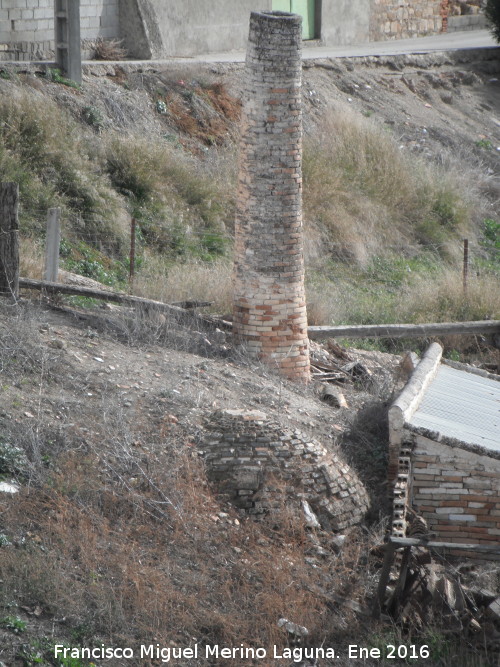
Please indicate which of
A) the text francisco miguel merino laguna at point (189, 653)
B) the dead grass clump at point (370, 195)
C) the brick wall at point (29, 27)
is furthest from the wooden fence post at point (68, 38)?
the text francisco miguel merino laguna at point (189, 653)

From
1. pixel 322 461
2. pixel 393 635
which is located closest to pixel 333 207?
pixel 322 461

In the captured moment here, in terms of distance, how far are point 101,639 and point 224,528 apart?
145cm

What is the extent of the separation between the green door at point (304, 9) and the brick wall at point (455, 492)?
17.1m

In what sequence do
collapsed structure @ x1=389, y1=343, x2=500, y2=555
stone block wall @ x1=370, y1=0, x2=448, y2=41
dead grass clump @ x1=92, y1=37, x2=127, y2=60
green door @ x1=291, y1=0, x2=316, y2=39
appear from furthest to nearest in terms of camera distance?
stone block wall @ x1=370, y1=0, x2=448, y2=41 → green door @ x1=291, y1=0, x2=316, y2=39 → dead grass clump @ x1=92, y1=37, x2=127, y2=60 → collapsed structure @ x1=389, y1=343, x2=500, y2=555

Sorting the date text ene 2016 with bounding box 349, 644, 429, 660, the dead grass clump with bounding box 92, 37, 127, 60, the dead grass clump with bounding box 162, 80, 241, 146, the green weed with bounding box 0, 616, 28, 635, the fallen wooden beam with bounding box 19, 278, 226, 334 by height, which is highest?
the dead grass clump with bounding box 92, 37, 127, 60

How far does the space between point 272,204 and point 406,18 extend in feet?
66.0

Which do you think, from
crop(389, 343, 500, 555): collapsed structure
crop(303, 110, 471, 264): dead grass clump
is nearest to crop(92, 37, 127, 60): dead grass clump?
crop(303, 110, 471, 264): dead grass clump

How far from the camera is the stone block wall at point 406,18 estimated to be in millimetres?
25531

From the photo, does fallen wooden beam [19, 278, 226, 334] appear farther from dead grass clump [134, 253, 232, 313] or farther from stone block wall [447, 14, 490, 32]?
stone block wall [447, 14, 490, 32]

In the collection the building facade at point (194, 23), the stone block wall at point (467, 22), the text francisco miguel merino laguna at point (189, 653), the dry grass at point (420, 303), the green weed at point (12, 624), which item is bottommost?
the text francisco miguel merino laguna at point (189, 653)

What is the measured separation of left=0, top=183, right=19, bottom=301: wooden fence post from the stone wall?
2.81m

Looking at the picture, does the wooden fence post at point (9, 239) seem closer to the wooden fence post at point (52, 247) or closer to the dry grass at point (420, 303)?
the wooden fence post at point (52, 247)

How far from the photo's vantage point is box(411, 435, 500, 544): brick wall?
7.27 metres

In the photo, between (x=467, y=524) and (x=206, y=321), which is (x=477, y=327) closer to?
(x=206, y=321)
